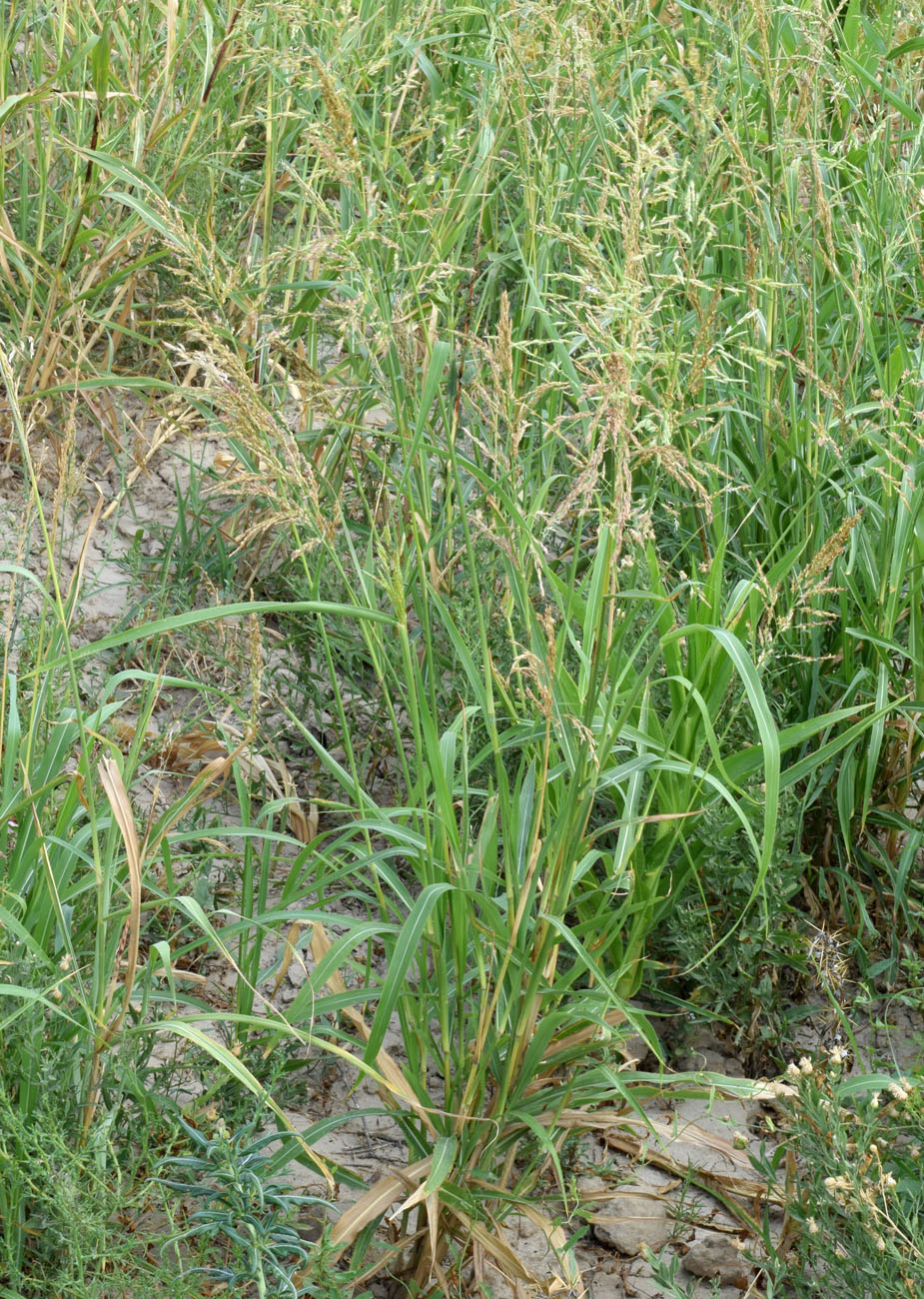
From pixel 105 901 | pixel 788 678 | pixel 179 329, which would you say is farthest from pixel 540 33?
pixel 105 901

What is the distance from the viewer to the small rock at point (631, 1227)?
5.48 ft

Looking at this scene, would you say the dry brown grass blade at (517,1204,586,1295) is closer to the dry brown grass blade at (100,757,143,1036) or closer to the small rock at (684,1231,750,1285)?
the small rock at (684,1231,750,1285)

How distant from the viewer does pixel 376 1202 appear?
1494 mm

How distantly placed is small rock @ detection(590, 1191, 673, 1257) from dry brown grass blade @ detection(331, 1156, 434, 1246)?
298mm

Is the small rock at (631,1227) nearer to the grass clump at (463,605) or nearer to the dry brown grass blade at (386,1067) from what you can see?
the grass clump at (463,605)

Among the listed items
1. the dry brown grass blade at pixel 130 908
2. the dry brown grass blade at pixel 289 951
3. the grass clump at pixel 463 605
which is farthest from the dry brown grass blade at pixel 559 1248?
the dry brown grass blade at pixel 130 908

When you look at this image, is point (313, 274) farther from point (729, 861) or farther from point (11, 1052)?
point (11, 1052)

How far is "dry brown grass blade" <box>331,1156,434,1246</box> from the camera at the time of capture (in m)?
1.46

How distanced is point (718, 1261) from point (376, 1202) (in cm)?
49

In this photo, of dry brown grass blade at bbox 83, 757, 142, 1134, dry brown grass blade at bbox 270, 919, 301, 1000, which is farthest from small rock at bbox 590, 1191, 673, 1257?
dry brown grass blade at bbox 83, 757, 142, 1134

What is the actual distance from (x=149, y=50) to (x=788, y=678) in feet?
6.81

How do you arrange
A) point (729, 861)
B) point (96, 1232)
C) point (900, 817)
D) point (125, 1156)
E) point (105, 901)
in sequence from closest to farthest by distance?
1. point (96, 1232)
2. point (105, 901)
3. point (125, 1156)
4. point (729, 861)
5. point (900, 817)

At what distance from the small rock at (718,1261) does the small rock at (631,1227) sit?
4 cm

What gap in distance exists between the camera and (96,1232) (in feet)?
4.25
